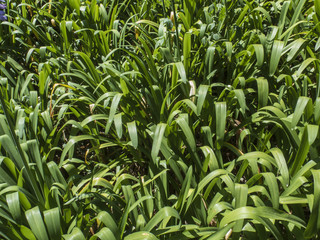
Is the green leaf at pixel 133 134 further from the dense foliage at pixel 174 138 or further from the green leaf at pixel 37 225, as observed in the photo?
the green leaf at pixel 37 225

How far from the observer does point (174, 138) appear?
1908mm

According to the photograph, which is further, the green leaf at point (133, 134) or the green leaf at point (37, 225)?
the green leaf at point (133, 134)

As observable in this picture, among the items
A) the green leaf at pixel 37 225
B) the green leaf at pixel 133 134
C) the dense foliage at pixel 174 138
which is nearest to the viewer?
the green leaf at pixel 37 225

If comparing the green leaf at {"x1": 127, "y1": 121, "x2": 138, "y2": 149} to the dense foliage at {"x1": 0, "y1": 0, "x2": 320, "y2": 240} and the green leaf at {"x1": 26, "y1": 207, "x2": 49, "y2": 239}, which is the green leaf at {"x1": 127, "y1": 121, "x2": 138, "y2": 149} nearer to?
the dense foliage at {"x1": 0, "y1": 0, "x2": 320, "y2": 240}

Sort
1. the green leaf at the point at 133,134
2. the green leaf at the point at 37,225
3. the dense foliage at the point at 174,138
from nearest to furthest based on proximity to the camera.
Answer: the green leaf at the point at 37,225
the dense foliage at the point at 174,138
the green leaf at the point at 133,134

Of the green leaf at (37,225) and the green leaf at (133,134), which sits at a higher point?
the green leaf at (133,134)

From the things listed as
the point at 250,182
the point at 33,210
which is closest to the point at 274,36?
the point at 250,182

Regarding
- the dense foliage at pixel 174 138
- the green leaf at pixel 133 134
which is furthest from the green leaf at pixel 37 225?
the green leaf at pixel 133 134

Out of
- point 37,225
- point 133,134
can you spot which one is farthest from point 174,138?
point 37,225

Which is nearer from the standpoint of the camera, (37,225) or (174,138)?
(37,225)

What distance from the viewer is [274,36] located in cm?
228

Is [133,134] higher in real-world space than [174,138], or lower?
higher

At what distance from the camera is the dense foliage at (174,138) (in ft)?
4.86

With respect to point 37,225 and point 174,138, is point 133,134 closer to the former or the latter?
point 174,138
